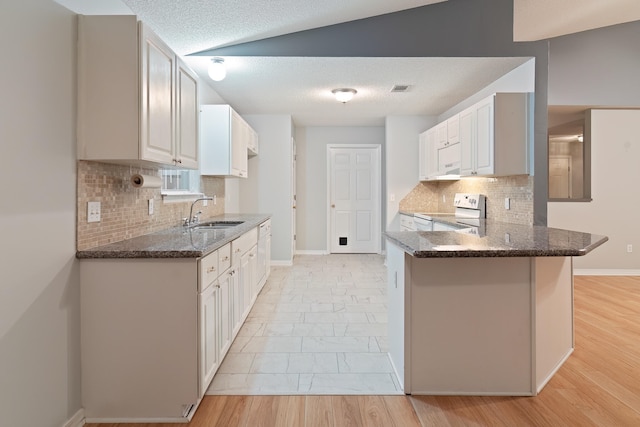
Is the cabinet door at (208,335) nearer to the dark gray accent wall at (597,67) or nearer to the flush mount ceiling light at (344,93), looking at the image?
the flush mount ceiling light at (344,93)

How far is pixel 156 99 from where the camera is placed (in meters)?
2.08

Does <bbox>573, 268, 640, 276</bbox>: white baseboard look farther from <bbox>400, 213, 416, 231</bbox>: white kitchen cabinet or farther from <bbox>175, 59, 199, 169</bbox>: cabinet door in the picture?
<bbox>175, 59, 199, 169</bbox>: cabinet door

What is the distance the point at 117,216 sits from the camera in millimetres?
2244

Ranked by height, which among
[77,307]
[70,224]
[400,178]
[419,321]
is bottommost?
[419,321]

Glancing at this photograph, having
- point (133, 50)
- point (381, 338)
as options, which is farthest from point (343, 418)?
point (133, 50)

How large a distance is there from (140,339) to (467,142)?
3.63m

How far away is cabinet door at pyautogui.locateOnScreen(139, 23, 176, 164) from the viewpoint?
194cm

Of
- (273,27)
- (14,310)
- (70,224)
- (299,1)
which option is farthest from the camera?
(273,27)

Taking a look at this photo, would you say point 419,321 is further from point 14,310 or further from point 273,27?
point 273,27

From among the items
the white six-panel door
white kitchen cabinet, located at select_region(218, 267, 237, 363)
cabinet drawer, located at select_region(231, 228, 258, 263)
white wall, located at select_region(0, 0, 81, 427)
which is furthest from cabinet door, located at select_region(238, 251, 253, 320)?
the white six-panel door

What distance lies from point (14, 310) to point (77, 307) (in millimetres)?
368

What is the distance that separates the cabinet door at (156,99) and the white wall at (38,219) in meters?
0.33

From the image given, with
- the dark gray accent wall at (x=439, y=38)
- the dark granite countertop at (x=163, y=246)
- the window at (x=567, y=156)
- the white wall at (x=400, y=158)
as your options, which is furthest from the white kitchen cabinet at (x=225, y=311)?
the window at (x=567, y=156)

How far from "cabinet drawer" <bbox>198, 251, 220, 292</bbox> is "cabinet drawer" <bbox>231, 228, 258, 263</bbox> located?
1.56 ft
